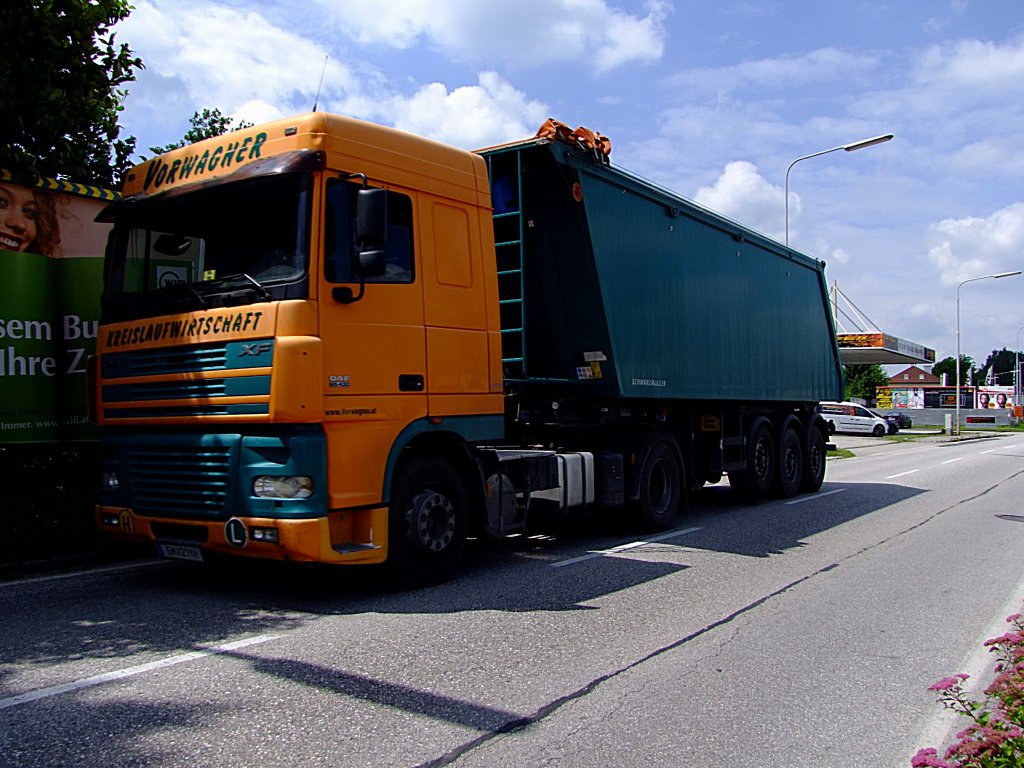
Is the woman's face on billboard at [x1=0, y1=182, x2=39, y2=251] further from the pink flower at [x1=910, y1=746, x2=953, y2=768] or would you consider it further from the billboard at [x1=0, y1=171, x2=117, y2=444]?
the pink flower at [x1=910, y1=746, x2=953, y2=768]

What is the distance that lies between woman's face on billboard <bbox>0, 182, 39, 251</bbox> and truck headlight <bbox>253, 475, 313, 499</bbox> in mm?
5348

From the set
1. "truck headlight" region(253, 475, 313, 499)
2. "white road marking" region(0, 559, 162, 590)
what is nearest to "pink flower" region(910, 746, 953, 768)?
"truck headlight" region(253, 475, 313, 499)

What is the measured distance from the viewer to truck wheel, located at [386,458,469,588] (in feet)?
21.1

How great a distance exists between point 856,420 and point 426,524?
3968 cm

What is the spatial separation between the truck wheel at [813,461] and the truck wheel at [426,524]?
29.8 feet

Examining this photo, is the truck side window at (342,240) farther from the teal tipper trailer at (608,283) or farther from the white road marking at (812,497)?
the white road marking at (812,497)

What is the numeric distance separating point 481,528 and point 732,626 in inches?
87.8

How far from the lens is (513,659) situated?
16.5 ft

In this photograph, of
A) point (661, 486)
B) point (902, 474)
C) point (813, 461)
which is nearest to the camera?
point (661, 486)

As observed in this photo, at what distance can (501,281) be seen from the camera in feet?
29.3

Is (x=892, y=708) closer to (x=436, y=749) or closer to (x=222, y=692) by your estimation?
(x=436, y=749)

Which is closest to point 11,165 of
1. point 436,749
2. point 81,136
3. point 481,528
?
point 81,136

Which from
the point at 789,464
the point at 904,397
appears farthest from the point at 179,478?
the point at 904,397

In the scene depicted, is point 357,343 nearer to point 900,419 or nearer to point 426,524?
point 426,524
